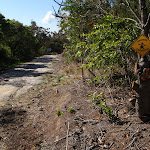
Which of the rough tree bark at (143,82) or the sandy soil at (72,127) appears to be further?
the sandy soil at (72,127)

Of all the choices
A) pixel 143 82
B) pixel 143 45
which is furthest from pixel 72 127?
pixel 143 45

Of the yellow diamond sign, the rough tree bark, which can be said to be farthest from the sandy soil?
the yellow diamond sign

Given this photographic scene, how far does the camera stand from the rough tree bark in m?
A: 2.83

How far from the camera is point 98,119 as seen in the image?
12.7 ft

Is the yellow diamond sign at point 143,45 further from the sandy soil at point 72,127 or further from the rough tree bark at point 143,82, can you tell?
the sandy soil at point 72,127

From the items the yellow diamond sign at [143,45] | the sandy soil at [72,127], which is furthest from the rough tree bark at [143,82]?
the sandy soil at [72,127]

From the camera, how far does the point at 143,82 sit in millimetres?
2889

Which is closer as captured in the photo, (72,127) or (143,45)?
(143,45)

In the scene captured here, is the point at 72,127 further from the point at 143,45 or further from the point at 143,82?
the point at 143,45

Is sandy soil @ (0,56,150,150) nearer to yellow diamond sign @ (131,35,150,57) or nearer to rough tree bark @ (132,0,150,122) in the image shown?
rough tree bark @ (132,0,150,122)

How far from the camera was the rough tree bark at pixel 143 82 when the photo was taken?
283 cm

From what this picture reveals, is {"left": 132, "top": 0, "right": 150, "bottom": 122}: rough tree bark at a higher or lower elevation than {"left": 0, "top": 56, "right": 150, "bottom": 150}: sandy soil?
higher

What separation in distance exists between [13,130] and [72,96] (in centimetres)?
219

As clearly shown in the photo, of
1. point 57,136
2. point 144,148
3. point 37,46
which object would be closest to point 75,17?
point 57,136
